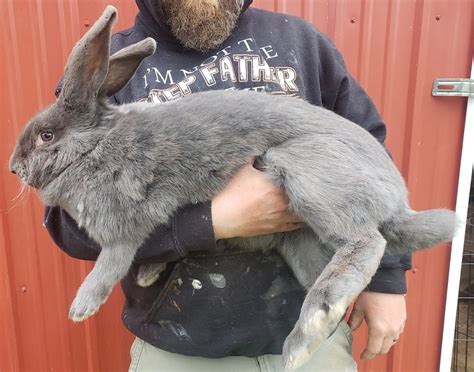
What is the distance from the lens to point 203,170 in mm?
1480

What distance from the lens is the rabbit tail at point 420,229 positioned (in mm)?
1428

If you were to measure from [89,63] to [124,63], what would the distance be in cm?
15

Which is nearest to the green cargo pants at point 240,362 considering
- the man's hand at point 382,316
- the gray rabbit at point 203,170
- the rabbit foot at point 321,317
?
the man's hand at point 382,316

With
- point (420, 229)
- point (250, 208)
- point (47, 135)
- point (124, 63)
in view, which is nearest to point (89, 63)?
point (124, 63)

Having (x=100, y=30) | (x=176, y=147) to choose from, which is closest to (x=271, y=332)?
(x=176, y=147)

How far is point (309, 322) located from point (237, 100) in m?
0.76

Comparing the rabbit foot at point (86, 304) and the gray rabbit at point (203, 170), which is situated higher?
the gray rabbit at point (203, 170)

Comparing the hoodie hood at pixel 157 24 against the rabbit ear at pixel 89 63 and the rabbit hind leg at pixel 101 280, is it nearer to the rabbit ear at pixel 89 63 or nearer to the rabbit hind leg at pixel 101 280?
the rabbit ear at pixel 89 63

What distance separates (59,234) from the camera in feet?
5.39

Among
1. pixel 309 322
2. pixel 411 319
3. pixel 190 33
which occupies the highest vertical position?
pixel 190 33

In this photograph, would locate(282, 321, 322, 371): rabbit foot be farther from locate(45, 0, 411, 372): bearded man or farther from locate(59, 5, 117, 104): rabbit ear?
locate(59, 5, 117, 104): rabbit ear

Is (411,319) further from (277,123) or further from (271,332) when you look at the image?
(277,123)

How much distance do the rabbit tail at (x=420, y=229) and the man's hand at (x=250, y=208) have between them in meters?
0.32

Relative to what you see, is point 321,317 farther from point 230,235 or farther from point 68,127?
point 68,127
